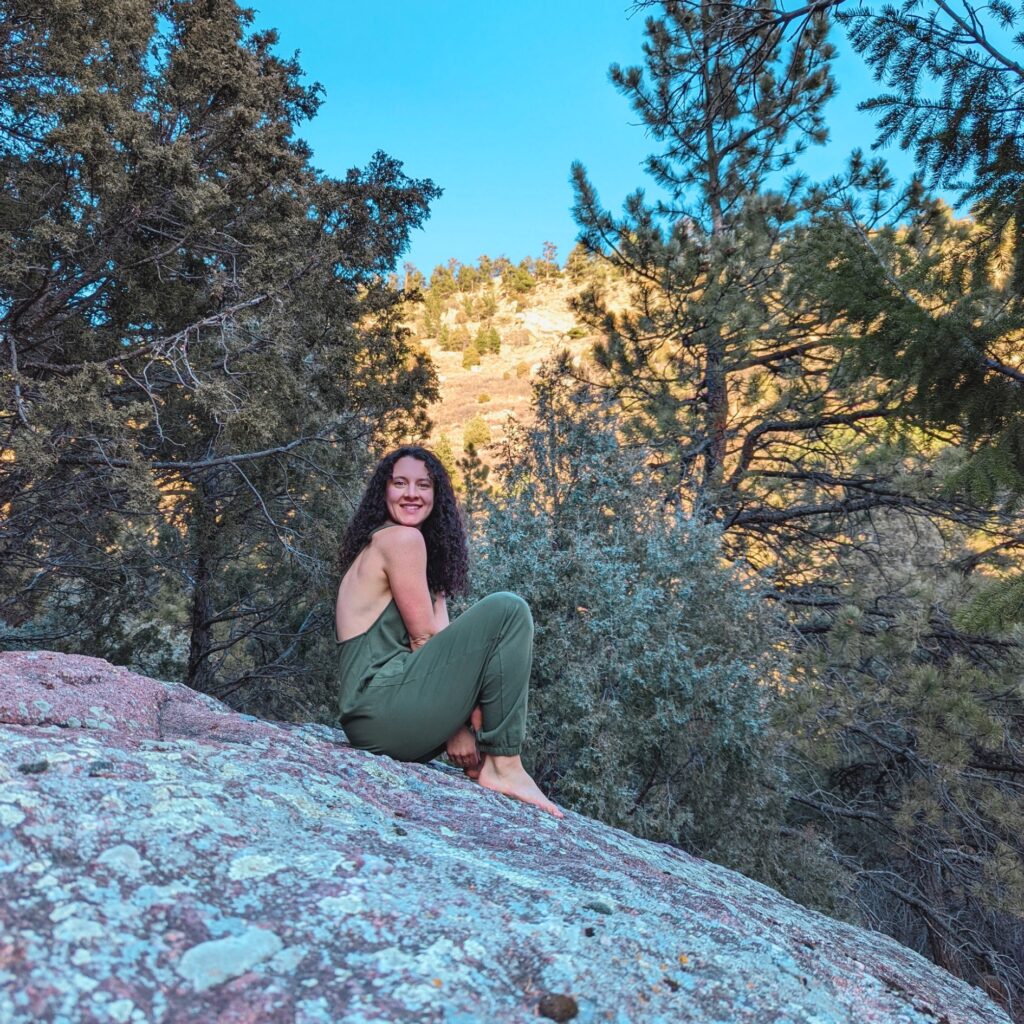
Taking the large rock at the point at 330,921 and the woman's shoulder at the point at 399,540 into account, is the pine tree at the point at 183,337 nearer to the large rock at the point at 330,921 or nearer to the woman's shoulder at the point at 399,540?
the woman's shoulder at the point at 399,540

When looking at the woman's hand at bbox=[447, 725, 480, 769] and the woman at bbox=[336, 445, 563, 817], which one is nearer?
the woman at bbox=[336, 445, 563, 817]

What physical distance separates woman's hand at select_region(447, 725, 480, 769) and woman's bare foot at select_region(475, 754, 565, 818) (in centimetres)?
4

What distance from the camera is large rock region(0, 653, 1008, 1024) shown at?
100 centimetres

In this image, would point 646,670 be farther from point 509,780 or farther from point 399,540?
point 399,540

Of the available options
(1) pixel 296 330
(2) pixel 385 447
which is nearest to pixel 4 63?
(1) pixel 296 330

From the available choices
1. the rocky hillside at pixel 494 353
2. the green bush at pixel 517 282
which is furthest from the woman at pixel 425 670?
the green bush at pixel 517 282

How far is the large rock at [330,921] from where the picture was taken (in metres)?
1.00

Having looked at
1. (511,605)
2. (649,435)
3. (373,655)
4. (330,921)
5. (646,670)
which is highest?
(649,435)

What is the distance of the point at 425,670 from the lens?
2.61 m

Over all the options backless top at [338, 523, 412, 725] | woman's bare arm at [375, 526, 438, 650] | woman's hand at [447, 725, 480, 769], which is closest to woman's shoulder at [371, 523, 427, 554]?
woman's bare arm at [375, 526, 438, 650]

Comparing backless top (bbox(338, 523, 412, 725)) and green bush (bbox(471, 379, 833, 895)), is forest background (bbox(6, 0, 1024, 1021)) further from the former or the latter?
backless top (bbox(338, 523, 412, 725))

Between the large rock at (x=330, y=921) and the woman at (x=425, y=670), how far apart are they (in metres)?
0.64

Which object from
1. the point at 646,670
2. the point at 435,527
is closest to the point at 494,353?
the point at 646,670

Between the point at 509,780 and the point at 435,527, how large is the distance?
1.09 meters
